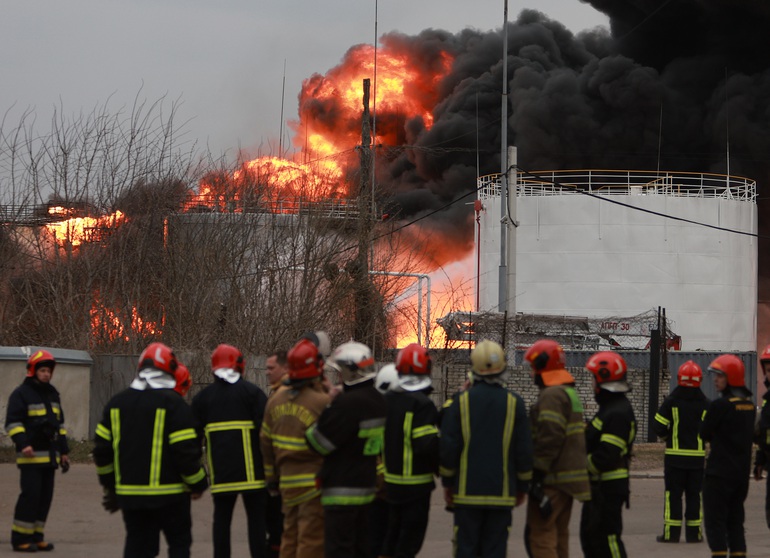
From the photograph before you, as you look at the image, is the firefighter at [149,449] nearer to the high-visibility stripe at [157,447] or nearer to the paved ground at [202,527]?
the high-visibility stripe at [157,447]

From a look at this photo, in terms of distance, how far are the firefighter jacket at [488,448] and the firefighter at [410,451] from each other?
0.49m

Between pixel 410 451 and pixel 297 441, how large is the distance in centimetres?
83

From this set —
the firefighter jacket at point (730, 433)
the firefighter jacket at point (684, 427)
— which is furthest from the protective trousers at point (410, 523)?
the firefighter jacket at point (684, 427)

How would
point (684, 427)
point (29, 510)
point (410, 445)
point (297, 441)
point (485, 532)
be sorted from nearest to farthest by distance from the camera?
point (485, 532) < point (297, 441) < point (410, 445) < point (29, 510) < point (684, 427)

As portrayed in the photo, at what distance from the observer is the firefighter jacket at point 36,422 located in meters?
9.22

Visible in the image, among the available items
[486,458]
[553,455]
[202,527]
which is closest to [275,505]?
[486,458]

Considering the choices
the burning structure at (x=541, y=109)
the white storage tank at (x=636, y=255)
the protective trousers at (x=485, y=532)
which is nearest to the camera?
the protective trousers at (x=485, y=532)

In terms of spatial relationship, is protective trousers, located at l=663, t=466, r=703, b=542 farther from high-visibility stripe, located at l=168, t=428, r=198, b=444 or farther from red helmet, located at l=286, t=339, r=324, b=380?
high-visibility stripe, located at l=168, t=428, r=198, b=444

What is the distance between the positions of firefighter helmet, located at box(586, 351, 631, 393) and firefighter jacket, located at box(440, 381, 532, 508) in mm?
1067

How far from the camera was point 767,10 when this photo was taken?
41.9 m

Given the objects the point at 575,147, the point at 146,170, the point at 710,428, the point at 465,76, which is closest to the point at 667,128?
the point at 575,147

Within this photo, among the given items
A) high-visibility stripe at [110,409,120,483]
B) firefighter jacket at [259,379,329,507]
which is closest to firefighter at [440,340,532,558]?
firefighter jacket at [259,379,329,507]

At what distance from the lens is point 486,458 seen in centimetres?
696

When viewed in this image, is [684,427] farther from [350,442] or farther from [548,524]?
[350,442]
